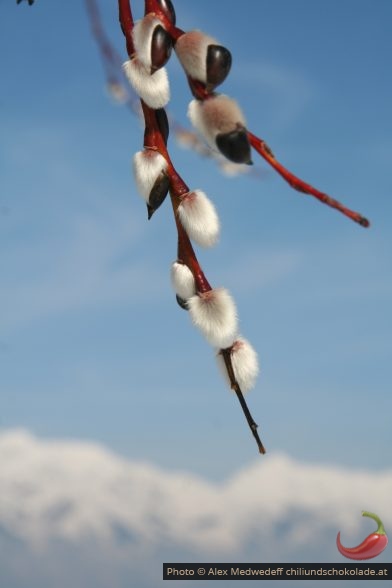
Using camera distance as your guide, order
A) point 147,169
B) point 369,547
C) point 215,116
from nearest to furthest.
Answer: point 215,116
point 147,169
point 369,547

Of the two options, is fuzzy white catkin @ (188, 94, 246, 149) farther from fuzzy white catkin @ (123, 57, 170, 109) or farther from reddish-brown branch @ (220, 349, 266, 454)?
reddish-brown branch @ (220, 349, 266, 454)

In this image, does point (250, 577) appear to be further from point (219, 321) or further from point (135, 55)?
point (135, 55)

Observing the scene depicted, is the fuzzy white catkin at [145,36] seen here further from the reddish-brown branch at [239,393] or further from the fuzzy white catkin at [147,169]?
the reddish-brown branch at [239,393]

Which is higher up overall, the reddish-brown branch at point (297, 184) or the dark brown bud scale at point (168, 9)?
the dark brown bud scale at point (168, 9)

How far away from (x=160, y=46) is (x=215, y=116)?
0.43m

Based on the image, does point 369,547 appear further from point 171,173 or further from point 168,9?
point 168,9

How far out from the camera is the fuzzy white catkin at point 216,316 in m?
4.37

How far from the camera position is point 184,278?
4.46m

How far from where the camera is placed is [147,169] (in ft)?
14.0

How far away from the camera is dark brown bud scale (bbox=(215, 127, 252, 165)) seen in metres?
3.77

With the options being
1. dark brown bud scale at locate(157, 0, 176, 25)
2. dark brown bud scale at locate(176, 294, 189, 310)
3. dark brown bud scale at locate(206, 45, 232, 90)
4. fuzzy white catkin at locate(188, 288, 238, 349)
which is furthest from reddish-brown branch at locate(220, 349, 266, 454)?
dark brown bud scale at locate(157, 0, 176, 25)

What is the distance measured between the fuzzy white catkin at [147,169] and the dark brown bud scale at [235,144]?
0.53 metres

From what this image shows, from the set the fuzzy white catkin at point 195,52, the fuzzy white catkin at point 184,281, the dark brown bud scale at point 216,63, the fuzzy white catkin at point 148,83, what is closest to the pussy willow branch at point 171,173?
the fuzzy white catkin at point 184,281

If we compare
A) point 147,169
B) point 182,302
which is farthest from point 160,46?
point 182,302
